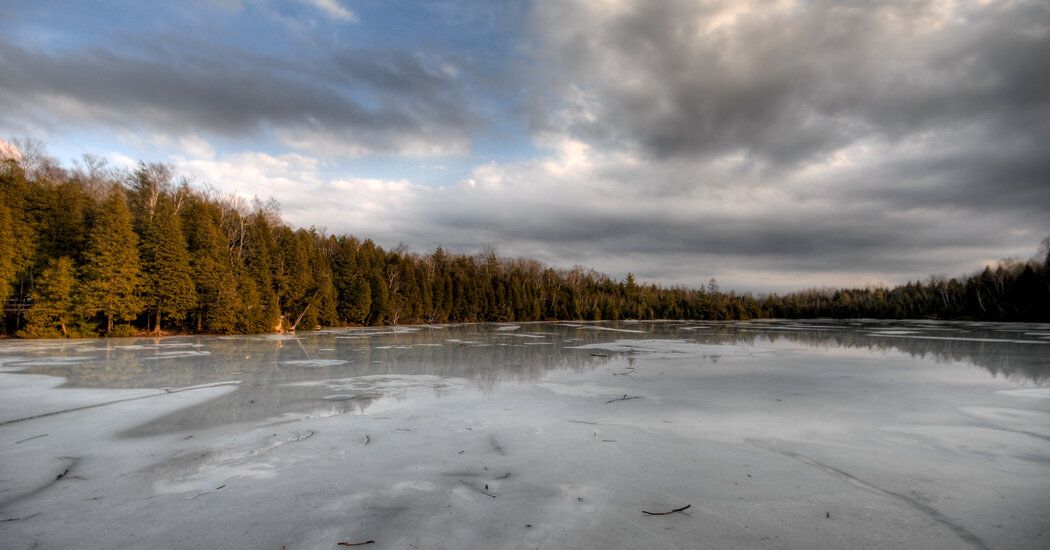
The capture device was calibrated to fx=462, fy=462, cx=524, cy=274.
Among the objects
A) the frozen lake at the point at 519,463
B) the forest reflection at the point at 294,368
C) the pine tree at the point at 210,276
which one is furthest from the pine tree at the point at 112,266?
the frozen lake at the point at 519,463

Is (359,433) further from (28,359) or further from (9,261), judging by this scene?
(9,261)

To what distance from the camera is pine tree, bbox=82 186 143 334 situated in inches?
1018

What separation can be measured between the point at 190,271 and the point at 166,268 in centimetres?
153

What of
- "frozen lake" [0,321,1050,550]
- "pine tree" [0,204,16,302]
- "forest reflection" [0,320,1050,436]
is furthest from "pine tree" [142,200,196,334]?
"frozen lake" [0,321,1050,550]

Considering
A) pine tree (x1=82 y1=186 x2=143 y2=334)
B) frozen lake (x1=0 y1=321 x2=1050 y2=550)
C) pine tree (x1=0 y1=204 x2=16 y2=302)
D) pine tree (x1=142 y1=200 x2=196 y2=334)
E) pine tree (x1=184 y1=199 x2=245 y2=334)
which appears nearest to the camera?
frozen lake (x1=0 y1=321 x2=1050 y2=550)

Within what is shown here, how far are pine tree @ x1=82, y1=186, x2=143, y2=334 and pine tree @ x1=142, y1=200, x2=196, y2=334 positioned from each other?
94cm

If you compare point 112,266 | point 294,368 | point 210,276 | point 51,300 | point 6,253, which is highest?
point 6,253

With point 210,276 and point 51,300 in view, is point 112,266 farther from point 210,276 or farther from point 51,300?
point 210,276

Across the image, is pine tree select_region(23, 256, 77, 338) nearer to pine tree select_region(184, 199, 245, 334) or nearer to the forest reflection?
pine tree select_region(184, 199, 245, 334)

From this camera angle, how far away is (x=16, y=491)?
4.34m

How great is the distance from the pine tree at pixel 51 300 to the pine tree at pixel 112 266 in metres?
0.79

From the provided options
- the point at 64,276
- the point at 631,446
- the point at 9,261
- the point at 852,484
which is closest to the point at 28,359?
the point at 64,276

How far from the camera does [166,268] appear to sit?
94.4ft

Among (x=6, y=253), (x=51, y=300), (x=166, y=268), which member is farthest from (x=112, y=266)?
(x=6, y=253)
